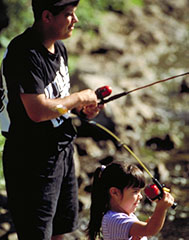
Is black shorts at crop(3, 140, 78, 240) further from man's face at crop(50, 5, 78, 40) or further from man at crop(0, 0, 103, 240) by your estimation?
man's face at crop(50, 5, 78, 40)

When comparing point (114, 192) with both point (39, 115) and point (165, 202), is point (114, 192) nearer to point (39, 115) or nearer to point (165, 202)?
point (165, 202)

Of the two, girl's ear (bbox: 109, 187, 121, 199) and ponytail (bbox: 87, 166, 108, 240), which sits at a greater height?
girl's ear (bbox: 109, 187, 121, 199)

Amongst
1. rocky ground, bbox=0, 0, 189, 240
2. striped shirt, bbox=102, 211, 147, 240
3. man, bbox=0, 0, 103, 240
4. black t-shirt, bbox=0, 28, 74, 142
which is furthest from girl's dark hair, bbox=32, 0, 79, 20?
rocky ground, bbox=0, 0, 189, 240

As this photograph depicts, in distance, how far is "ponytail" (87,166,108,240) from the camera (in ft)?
10.1

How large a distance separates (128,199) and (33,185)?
62 centimetres

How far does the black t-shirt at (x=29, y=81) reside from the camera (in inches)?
117

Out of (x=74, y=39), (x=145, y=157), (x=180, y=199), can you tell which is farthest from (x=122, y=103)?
(x=74, y=39)

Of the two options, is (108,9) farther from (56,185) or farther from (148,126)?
(56,185)

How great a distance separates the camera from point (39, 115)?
2984 mm

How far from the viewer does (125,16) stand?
14.5 meters

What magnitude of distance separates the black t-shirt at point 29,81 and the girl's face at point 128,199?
24.0 inches

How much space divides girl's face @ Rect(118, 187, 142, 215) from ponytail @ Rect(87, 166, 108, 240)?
10cm

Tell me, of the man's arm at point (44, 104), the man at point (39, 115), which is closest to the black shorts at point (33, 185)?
the man at point (39, 115)

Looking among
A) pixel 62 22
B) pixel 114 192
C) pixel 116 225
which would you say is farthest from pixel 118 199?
pixel 62 22
